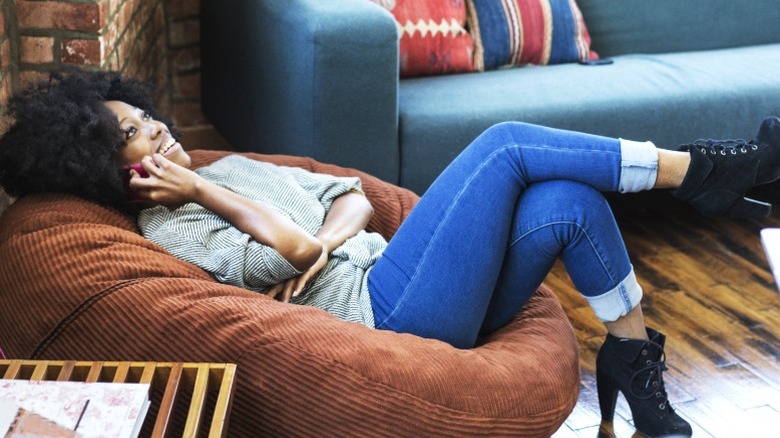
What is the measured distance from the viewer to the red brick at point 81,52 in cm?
233

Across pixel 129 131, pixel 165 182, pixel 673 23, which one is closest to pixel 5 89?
pixel 129 131

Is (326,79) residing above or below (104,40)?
below

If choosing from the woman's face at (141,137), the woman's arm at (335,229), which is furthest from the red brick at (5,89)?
the woman's arm at (335,229)

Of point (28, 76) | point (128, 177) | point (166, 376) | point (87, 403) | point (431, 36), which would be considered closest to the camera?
point (87, 403)

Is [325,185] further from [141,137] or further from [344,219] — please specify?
[141,137]

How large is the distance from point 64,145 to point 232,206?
31cm

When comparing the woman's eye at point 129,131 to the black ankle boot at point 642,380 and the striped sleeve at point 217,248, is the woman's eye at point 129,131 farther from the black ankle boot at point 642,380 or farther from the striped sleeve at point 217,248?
the black ankle boot at point 642,380

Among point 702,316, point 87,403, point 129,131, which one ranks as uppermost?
point 129,131

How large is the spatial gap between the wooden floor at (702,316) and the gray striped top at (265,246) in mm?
551

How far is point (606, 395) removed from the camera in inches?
83.2

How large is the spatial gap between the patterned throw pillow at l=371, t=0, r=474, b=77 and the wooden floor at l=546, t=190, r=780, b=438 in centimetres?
70

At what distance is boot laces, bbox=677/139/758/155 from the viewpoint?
1.91m

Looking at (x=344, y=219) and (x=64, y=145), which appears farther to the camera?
(x=344, y=219)

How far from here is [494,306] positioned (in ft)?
6.50
